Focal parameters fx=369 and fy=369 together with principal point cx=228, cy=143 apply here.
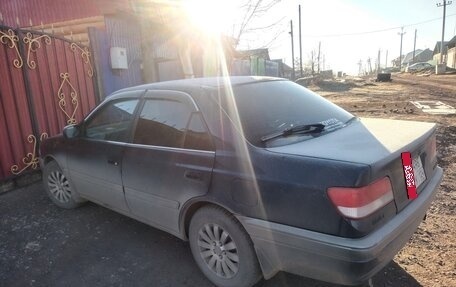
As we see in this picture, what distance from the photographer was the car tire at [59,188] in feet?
14.7

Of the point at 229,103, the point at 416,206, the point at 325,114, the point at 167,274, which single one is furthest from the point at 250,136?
the point at 167,274

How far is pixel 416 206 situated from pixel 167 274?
2.04 metres

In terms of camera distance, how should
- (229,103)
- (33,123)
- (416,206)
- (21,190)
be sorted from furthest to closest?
1. (33,123)
2. (21,190)
3. (229,103)
4. (416,206)

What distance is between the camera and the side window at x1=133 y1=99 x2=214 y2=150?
2.90m

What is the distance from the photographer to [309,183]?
2.24 meters

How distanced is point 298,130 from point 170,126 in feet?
3.53

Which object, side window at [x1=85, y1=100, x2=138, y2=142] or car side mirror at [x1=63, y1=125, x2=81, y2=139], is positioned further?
car side mirror at [x1=63, y1=125, x2=81, y2=139]

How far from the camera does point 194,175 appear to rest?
283 centimetres

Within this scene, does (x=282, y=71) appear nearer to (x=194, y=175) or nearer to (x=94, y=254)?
(x=94, y=254)

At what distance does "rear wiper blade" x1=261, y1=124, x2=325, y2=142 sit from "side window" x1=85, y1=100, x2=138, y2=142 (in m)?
1.50

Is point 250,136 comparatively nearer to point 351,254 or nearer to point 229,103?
point 229,103

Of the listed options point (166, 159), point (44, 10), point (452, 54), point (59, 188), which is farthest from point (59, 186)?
point (452, 54)

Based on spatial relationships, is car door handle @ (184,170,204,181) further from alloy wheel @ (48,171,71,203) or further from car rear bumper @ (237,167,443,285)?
alloy wheel @ (48,171,71,203)

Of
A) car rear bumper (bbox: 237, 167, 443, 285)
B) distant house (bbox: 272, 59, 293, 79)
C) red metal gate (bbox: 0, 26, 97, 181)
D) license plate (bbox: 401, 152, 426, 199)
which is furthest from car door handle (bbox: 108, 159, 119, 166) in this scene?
distant house (bbox: 272, 59, 293, 79)
